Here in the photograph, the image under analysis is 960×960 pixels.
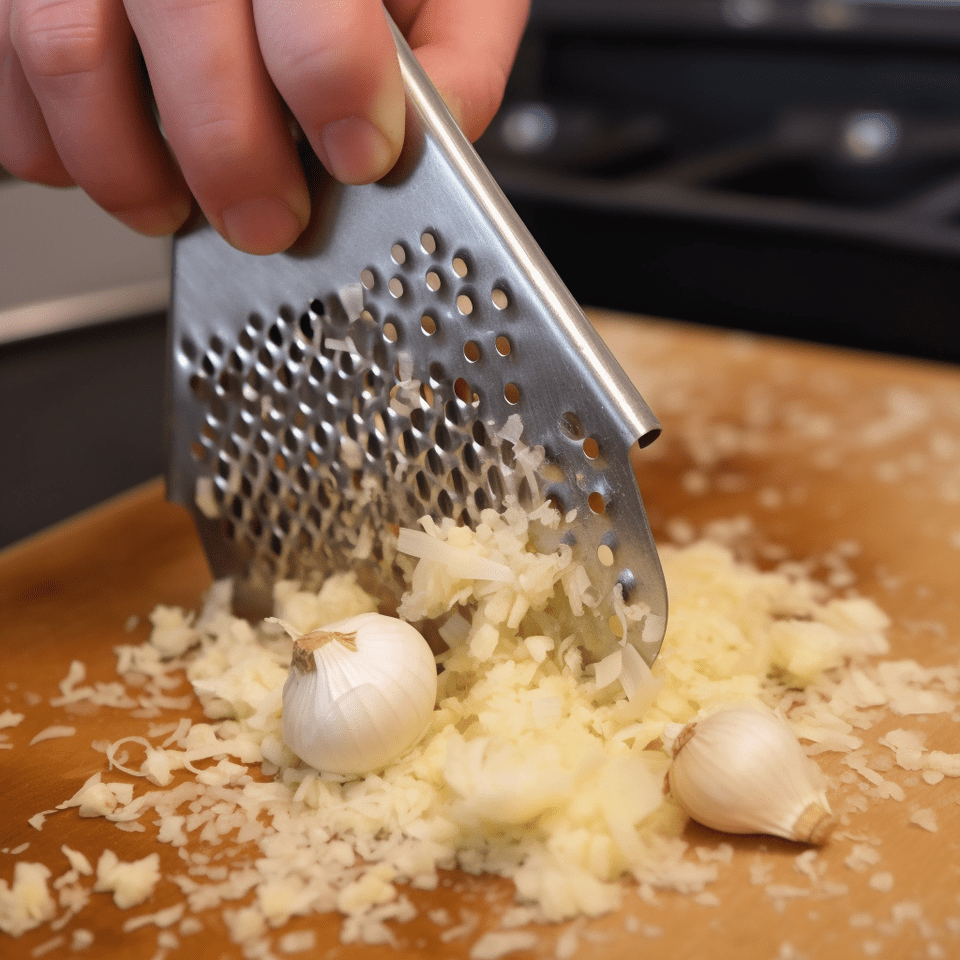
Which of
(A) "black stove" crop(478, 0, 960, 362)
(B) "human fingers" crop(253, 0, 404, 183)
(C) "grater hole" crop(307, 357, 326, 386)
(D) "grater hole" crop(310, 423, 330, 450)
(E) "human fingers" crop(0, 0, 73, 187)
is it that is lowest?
(A) "black stove" crop(478, 0, 960, 362)

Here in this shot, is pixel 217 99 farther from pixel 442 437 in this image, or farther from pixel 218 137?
pixel 442 437

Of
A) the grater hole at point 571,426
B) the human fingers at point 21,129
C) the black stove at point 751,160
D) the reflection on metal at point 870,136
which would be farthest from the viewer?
the reflection on metal at point 870,136

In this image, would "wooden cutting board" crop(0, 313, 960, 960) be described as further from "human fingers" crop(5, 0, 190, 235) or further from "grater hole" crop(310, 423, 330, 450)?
"human fingers" crop(5, 0, 190, 235)

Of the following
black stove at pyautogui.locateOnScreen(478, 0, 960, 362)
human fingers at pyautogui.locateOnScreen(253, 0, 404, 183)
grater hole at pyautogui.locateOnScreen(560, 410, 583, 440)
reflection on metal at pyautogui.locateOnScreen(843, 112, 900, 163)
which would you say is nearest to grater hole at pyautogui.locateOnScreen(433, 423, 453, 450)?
grater hole at pyautogui.locateOnScreen(560, 410, 583, 440)

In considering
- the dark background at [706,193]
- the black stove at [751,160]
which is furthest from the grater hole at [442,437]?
the black stove at [751,160]

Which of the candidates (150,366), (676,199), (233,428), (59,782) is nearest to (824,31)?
(676,199)

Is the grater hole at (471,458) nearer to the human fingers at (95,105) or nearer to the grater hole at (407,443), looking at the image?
the grater hole at (407,443)
